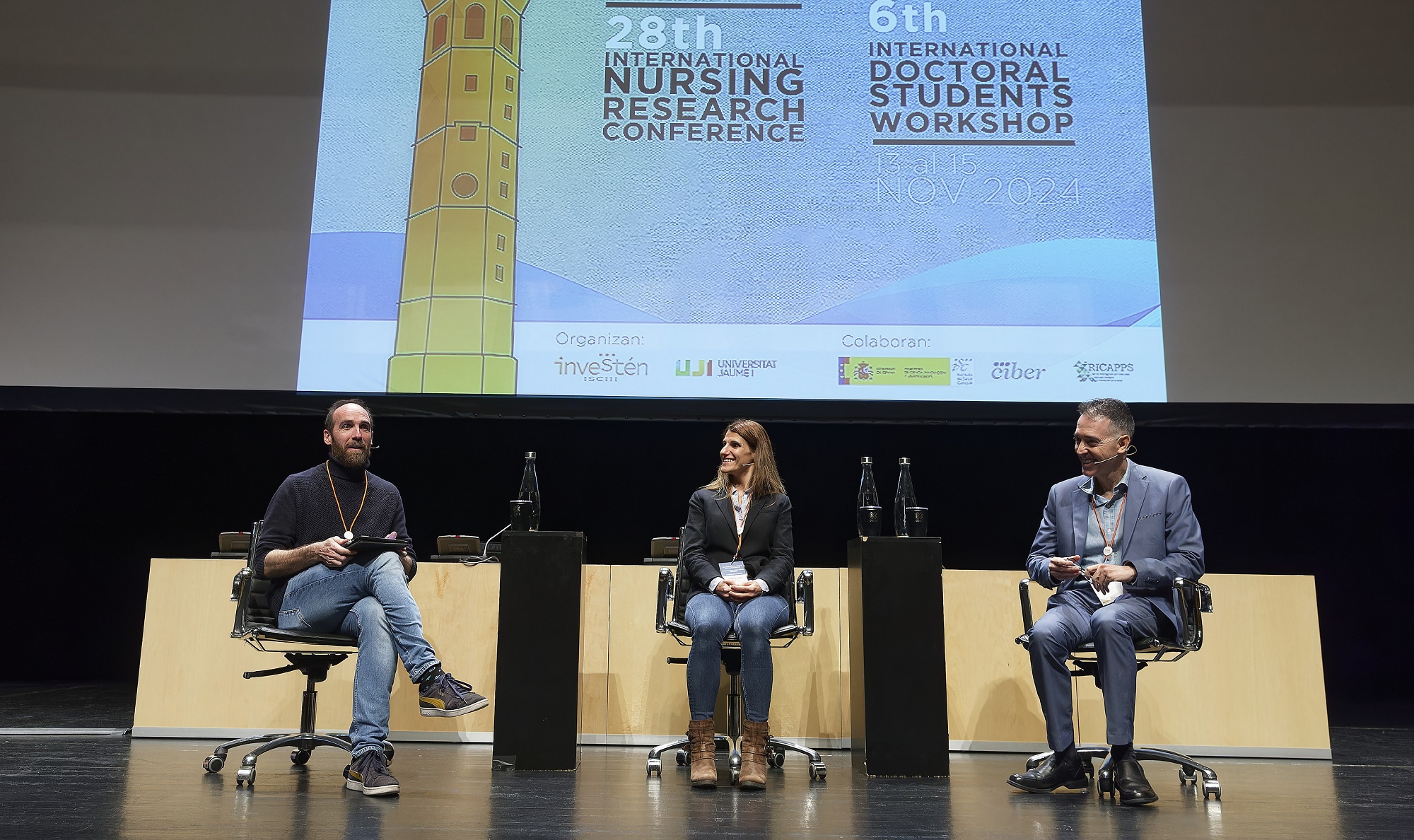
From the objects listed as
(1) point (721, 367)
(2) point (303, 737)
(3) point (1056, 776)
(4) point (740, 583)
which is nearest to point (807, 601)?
(4) point (740, 583)

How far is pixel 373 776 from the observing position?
105 inches

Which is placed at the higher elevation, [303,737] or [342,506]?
[342,506]

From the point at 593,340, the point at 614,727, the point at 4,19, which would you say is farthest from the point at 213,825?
the point at 4,19

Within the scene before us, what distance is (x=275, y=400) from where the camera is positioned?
4590 millimetres

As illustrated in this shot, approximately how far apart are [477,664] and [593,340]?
1510mm

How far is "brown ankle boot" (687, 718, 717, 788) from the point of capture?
2.87 m

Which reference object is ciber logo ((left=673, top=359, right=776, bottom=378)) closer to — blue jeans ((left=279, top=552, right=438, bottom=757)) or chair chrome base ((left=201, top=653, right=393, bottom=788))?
blue jeans ((left=279, top=552, right=438, bottom=757))

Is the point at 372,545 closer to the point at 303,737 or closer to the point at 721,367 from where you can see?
A: the point at 303,737

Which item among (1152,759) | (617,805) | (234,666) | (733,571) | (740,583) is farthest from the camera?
(234,666)

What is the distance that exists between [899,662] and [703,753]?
77 cm

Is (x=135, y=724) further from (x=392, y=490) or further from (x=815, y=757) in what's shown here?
(x=815, y=757)

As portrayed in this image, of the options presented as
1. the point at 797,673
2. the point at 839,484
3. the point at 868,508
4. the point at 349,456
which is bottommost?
the point at 797,673

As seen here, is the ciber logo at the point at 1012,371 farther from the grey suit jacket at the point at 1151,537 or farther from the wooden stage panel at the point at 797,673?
the grey suit jacket at the point at 1151,537

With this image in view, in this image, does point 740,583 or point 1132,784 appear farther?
point 740,583
